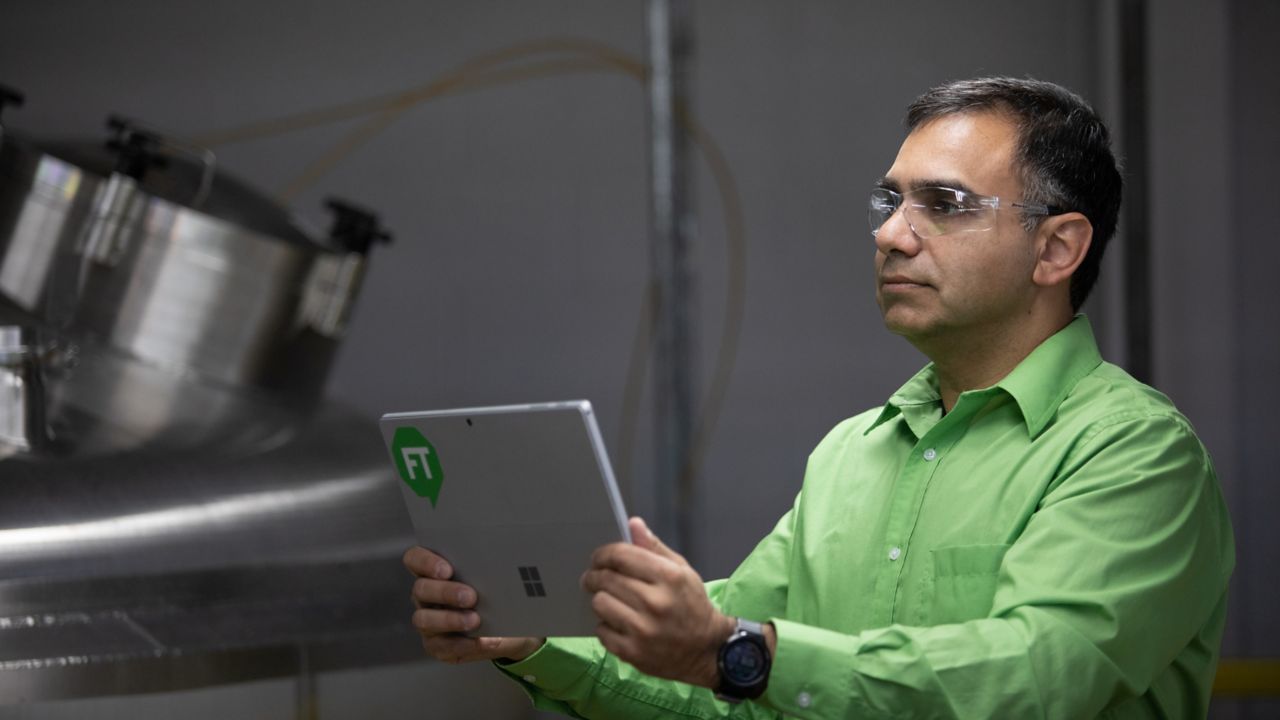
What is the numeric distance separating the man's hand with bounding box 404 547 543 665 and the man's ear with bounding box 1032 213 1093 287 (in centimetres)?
63

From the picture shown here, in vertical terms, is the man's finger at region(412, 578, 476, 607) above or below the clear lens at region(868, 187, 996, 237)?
below

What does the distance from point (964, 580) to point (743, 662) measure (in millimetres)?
280

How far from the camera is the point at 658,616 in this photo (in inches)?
40.2

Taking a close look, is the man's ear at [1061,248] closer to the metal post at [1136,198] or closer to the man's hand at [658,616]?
the man's hand at [658,616]

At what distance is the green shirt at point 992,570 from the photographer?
105cm

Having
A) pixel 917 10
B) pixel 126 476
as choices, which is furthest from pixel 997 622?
pixel 917 10

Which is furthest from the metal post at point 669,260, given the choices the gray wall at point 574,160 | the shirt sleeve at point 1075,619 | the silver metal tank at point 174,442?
the shirt sleeve at point 1075,619

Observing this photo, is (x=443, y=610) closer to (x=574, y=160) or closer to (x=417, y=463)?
(x=417, y=463)

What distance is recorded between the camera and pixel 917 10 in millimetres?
4086

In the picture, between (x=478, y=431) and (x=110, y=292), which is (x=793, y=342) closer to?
(x=110, y=292)

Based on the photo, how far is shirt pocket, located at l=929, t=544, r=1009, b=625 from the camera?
3.97 feet

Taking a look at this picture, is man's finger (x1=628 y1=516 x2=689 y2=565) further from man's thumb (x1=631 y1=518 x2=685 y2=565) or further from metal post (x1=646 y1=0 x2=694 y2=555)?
metal post (x1=646 y1=0 x2=694 y2=555)

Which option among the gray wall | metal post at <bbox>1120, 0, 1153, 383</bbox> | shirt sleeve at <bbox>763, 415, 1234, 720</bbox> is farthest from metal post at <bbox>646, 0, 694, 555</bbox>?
shirt sleeve at <bbox>763, 415, 1234, 720</bbox>

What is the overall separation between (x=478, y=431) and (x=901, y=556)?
44cm
